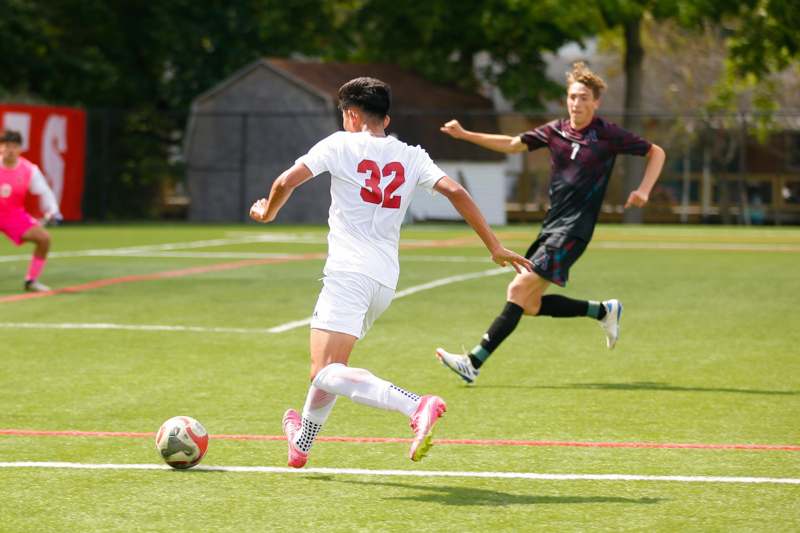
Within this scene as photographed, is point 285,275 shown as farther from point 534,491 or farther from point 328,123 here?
point 328,123

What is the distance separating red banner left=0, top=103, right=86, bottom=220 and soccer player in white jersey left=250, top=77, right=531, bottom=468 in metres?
26.6

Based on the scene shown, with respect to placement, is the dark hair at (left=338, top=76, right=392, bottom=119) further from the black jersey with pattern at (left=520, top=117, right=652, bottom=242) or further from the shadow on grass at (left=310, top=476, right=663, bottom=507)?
the black jersey with pattern at (left=520, top=117, right=652, bottom=242)

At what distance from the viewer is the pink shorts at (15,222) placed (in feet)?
55.5

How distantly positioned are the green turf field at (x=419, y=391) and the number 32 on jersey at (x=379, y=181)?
1264 millimetres

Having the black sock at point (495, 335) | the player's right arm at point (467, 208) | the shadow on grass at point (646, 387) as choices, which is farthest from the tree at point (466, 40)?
the player's right arm at point (467, 208)

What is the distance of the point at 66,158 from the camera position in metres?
34.9

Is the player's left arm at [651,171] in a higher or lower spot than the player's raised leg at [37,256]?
higher

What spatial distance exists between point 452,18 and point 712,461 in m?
36.1

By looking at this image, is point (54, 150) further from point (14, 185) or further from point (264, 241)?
point (14, 185)

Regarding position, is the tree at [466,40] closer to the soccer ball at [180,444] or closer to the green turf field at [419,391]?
the green turf field at [419,391]

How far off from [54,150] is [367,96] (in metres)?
28.7

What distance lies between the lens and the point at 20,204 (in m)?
17.1

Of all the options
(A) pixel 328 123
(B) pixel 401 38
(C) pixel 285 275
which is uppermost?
(B) pixel 401 38

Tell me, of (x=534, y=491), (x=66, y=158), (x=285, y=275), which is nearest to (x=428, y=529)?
(x=534, y=491)
